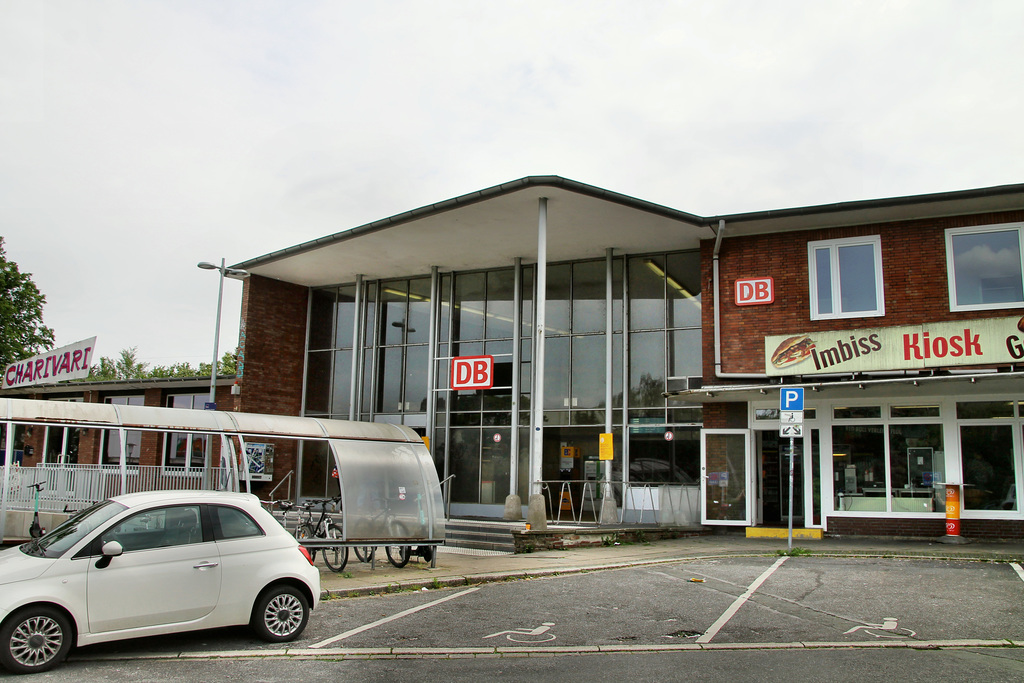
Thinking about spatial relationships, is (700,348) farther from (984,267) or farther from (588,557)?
(588,557)

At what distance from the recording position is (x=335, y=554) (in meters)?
13.1

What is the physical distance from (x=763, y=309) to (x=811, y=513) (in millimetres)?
4623

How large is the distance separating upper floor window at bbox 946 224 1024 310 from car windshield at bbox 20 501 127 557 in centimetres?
1631

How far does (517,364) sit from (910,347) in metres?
10.0

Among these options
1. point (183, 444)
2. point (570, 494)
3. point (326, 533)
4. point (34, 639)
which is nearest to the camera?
point (34, 639)

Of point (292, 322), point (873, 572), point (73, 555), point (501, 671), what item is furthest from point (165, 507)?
point (292, 322)

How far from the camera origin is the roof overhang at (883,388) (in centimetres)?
1572

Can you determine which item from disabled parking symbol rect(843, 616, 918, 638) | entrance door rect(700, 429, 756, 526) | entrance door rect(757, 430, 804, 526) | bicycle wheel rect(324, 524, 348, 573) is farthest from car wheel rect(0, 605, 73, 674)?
entrance door rect(757, 430, 804, 526)

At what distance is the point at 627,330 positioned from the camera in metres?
21.8

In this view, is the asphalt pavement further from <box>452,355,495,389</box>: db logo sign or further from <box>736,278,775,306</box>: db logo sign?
<box>452,355,495,389</box>: db logo sign

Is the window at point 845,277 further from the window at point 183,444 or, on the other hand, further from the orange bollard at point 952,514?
the window at point 183,444

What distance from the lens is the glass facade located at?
69.6 ft

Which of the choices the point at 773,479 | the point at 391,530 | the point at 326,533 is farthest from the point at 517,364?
the point at 326,533

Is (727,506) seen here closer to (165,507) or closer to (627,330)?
(627,330)
